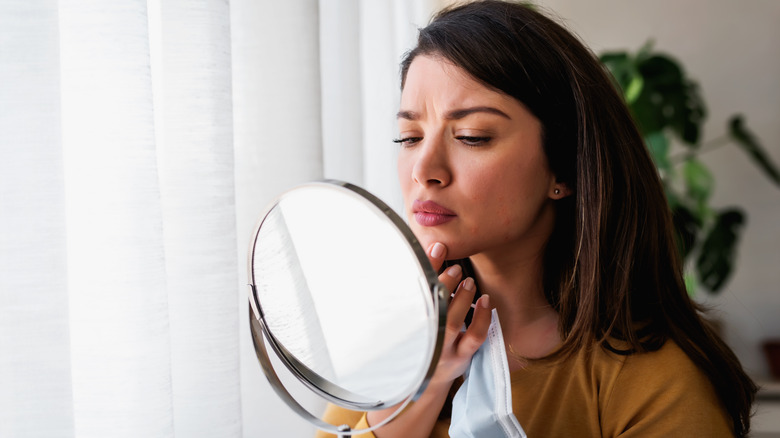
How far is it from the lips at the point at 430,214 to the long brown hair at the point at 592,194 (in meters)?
0.15

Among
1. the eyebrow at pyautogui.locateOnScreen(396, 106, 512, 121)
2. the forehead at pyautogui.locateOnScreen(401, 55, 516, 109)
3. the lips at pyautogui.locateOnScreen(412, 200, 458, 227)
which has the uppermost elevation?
the forehead at pyautogui.locateOnScreen(401, 55, 516, 109)

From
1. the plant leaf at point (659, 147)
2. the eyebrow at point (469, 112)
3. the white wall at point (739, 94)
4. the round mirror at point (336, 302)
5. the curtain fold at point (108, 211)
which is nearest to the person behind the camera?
the round mirror at point (336, 302)

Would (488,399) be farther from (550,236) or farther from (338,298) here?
(550,236)

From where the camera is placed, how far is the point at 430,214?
705 mm

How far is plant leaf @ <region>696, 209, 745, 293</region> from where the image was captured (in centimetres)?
215

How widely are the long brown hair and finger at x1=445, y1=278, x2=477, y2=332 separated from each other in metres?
0.21

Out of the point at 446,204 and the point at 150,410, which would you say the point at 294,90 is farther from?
the point at 150,410

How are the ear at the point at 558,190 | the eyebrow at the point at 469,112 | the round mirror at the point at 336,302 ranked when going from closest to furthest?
the round mirror at the point at 336,302, the eyebrow at the point at 469,112, the ear at the point at 558,190

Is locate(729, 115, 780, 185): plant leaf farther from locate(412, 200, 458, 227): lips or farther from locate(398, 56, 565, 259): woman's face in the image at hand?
locate(412, 200, 458, 227): lips

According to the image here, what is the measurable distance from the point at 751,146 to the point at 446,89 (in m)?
1.79

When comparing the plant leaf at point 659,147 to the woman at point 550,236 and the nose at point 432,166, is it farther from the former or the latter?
the nose at point 432,166

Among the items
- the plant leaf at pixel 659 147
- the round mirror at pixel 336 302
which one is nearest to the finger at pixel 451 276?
the round mirror at pixel 336 302

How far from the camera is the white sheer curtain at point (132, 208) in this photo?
0.56 metres

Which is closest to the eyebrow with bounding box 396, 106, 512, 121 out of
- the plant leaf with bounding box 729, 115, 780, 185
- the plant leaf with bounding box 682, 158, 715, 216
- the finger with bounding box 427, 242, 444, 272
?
the finger with bounding box 427, 242, 444, 272
